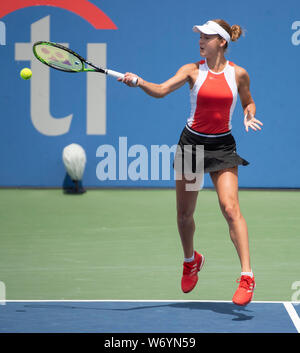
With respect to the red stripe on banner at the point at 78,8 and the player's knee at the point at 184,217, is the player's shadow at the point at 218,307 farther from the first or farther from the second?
the red stripe on banner at the point at 78,8

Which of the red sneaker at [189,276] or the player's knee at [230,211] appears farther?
the red sneaker at [189,276]

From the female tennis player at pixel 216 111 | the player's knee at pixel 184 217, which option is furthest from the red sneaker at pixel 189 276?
the female tennis player at pixel 216 111

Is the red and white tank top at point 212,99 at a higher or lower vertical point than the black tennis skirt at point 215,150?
higher

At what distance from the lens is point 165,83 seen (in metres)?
4.61

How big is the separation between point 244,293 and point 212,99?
47.6 inches

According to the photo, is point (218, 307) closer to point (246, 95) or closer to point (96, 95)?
point (246, 95)

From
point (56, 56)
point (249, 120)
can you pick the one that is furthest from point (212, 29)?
point (56, 56)

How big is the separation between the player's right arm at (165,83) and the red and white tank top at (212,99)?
0.20 ft

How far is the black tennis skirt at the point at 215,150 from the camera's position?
15.6 feet

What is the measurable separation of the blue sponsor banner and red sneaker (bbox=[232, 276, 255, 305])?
5.77m

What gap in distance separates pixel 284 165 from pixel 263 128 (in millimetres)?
602

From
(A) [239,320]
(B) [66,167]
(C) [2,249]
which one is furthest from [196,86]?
(B) [66,167]

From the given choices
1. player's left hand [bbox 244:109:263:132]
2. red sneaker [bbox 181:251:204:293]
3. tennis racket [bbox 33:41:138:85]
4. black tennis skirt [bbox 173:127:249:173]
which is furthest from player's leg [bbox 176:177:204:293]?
tennis racket [bbox 33:41:138:85]

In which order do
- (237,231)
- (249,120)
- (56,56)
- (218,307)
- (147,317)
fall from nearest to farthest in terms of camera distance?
(147,317)
(237,231)
(218,307)
(249,120)
(56,56)
